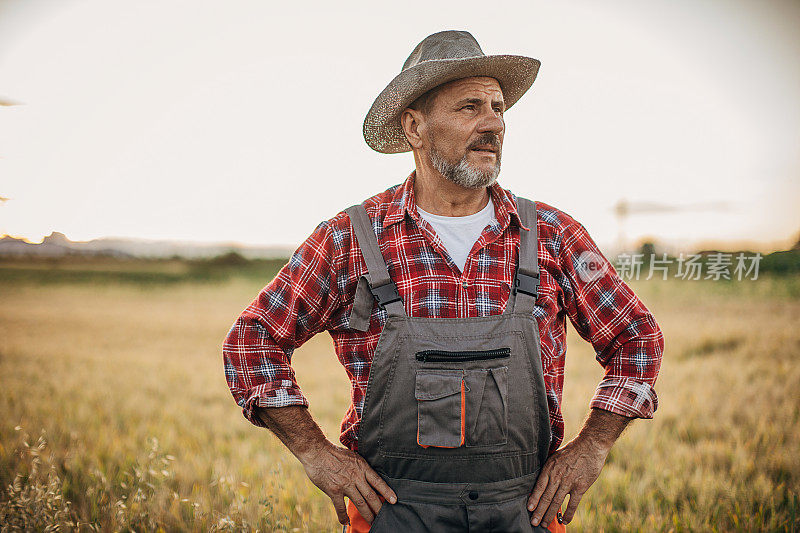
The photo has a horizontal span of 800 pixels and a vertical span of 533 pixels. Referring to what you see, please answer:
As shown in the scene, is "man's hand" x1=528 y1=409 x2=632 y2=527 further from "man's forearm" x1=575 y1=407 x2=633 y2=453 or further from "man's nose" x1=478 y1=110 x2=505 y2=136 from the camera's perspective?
"man's nose" x1=478 y1=110 x2=505 y2=136

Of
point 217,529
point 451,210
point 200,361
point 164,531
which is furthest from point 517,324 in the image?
point 200,361

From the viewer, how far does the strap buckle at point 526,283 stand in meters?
2.36

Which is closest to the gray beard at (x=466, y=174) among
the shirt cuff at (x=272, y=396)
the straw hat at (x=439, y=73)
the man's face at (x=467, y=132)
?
the man's face at (x=467, y=132)

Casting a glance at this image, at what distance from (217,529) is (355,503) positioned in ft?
4.93

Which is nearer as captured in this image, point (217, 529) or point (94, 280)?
point (217, 529)

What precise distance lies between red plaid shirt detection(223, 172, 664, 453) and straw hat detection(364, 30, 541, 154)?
59 cm

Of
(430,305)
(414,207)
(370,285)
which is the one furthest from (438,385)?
(414,207)

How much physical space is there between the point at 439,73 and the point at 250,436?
15.4ft

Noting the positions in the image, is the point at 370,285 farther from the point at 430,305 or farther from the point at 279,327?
the point at 279,327

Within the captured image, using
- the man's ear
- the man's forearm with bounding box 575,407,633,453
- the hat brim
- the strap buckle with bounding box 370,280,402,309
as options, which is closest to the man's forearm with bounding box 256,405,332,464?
the strap buckle with bounding box 370,280,402,309

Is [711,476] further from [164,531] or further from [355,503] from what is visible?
[164,531]

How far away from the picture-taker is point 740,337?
968cm

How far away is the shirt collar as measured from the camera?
2596 millimetres

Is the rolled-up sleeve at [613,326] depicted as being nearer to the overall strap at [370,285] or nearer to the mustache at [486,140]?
the mustache at [486,140]
